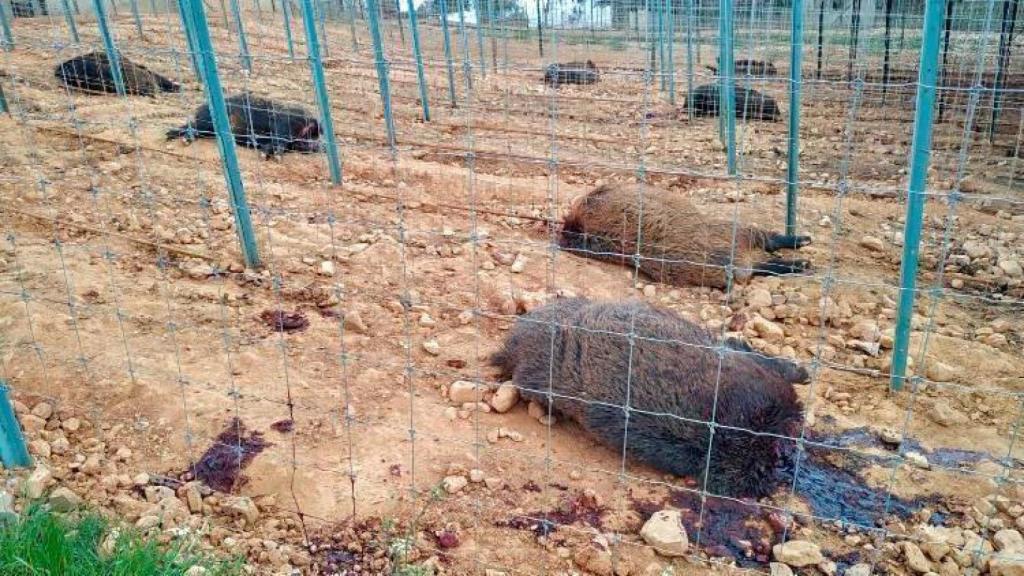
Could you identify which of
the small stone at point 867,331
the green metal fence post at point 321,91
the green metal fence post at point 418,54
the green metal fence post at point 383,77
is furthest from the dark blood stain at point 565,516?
the green metal fence post at point 418,54

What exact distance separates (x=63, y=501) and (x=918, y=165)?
440cm

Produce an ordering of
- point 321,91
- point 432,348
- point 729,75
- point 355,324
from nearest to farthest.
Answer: point 432,348
point 355,324
point 321,91
point 729,75

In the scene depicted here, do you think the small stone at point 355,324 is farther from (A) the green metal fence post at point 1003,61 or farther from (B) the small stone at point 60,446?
(A) the green metal fence post at point 1003,61

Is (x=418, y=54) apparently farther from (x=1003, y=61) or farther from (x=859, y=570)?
(x=859, y=570)

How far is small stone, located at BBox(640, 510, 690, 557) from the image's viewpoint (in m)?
3.44

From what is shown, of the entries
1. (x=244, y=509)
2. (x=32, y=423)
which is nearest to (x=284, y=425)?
(x=244, y=509)

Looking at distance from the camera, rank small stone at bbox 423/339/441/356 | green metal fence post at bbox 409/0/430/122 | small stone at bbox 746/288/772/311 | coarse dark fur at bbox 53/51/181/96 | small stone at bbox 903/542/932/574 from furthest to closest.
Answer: coarse dark fur at bbox 53/51/181/96 < green metal fence post at bbox 409/0/430/122 < small stone at bbox 746/288/772/311 < small stone at bbox 423/339/441/356 < small stone at bbox 903/542/932/574

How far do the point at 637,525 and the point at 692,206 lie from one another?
393 centimetres

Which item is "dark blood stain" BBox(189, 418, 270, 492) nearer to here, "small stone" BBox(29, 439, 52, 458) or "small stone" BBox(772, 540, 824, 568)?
"small stone" BBox(29, 439, 52, 458)

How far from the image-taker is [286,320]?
5.12 meters

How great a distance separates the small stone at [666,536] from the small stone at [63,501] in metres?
2.45

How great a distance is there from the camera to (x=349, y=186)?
815cm

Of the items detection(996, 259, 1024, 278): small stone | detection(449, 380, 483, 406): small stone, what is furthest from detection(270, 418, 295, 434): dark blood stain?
detection(996, 259, 1024, 278): small stone

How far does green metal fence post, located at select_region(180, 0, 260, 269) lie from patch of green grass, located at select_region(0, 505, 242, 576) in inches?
111
